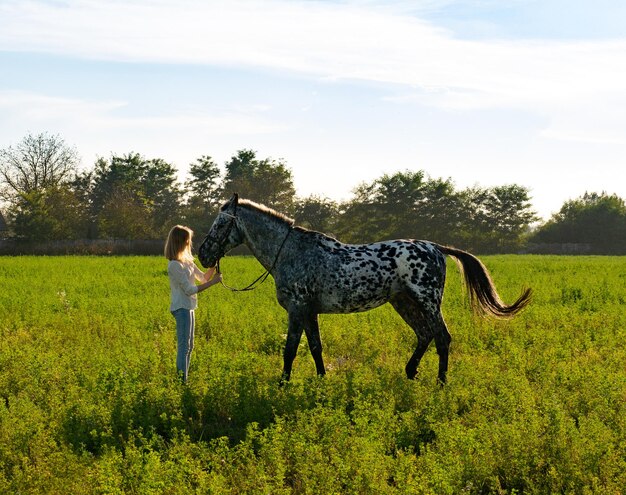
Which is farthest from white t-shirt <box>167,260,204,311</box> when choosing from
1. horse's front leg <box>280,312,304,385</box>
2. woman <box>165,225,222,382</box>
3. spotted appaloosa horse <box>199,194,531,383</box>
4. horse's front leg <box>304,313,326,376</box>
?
horse's front leg <box>304,313,326,376</box>

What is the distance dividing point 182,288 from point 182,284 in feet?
0.23

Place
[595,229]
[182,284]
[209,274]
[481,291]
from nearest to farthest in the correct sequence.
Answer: [182,284] < [209,274] < [481,291] < [595,229]

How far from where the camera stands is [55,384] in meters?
8.24

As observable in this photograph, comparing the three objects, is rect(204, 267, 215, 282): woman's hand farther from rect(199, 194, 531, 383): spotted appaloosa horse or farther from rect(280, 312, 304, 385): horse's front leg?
rect(280, 312, 304, 385): horse's front leg

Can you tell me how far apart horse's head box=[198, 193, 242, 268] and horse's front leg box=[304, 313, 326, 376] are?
55.6 inches

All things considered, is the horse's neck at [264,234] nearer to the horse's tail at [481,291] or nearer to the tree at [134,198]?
the horse's tail at [481,291]

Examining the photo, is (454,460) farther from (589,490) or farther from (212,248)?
(212,248)

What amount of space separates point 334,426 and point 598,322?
29.0 ft

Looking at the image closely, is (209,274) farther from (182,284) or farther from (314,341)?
(314,341)

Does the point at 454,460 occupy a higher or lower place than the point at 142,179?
lower

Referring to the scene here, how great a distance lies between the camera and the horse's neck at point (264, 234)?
8.55 meters

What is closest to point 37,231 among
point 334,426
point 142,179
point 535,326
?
point 142,179

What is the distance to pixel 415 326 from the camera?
347 inches

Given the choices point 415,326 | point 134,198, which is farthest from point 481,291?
point 134,198
